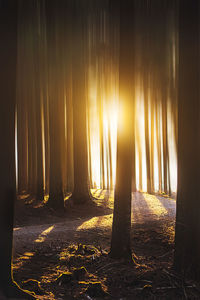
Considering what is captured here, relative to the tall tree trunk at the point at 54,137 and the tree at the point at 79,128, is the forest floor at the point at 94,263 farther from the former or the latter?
the tree at the point at 79,128

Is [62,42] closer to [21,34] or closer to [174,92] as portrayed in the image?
[21,34]

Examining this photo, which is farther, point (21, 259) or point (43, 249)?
point (43, 249)

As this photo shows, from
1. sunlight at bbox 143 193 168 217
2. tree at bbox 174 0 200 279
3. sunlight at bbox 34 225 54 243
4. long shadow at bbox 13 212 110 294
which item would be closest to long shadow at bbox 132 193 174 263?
sunlight at bbox 143 193 168 217

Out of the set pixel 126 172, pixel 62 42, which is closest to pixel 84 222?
pixel 126 172

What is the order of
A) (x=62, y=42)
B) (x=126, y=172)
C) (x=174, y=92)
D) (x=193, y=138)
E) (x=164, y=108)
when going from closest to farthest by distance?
1. (x=193, y=138)
2. (x=126, y=172)
3. (x=62, y=42)
4. (x=174, y=92)
5. (x=164, y=108)

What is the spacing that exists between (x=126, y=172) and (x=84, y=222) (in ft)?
14.3

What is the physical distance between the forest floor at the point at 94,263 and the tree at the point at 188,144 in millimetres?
541

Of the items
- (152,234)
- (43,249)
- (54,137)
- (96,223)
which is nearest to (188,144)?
(152,234)

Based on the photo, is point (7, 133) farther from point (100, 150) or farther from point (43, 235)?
point (100, 150)

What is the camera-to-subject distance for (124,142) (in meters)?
6.62

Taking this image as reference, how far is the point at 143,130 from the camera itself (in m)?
18.3

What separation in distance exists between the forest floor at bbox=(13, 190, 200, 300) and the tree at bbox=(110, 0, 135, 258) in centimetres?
55

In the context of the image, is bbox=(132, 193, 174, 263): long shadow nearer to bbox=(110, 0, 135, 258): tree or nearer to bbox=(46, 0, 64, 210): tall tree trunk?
bbox=(110, 0, 135, 258): tree

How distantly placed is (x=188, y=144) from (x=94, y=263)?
326cm
